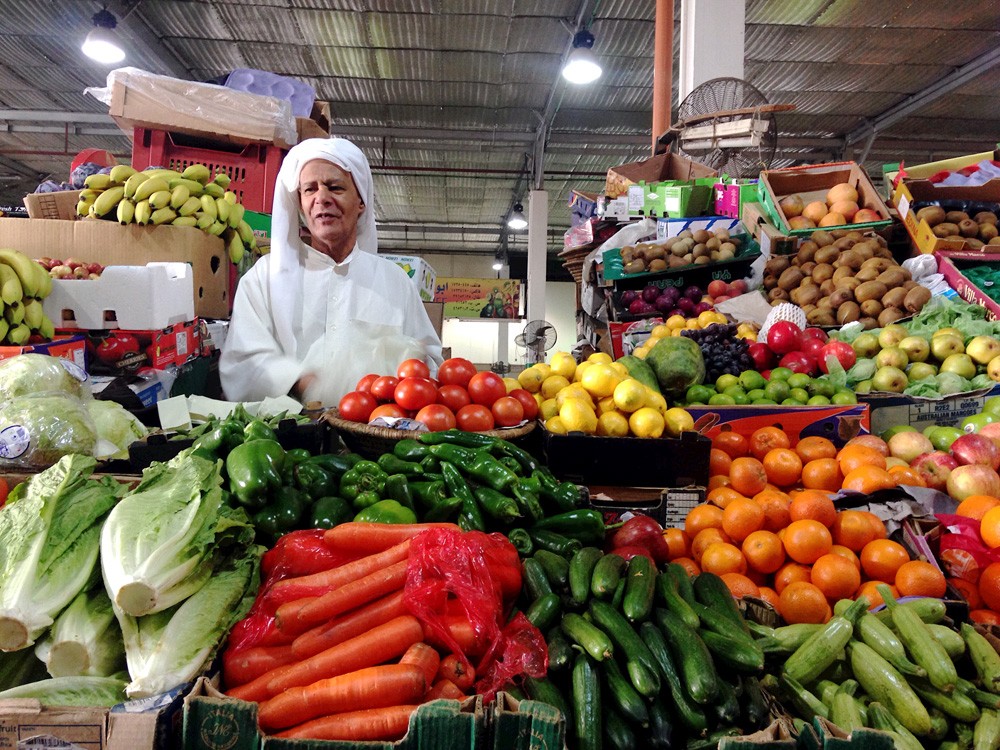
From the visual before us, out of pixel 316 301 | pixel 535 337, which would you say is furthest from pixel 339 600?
pixel 535 337

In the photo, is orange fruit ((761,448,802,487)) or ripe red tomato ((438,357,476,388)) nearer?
orange fruit ((761,448,802,487))

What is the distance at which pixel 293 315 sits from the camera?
358 cm

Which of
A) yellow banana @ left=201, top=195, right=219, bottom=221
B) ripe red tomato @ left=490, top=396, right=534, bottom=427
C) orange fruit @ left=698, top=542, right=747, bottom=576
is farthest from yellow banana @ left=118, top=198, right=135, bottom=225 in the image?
orange fruit @ left=698, top=542, right=747, bottom=576

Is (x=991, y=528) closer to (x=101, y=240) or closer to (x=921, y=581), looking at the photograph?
(x=921, y=581)

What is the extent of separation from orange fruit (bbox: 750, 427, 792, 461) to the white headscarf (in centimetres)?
248

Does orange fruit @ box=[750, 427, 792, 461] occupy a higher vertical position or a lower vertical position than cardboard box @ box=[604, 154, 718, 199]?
lower

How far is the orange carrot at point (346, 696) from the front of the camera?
117cm

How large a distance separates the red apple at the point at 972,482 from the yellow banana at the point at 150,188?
4317 millimetres

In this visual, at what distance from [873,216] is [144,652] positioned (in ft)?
18.5

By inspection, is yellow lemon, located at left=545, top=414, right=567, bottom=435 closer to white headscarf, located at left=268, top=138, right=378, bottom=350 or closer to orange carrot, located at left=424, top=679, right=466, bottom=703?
orange carrot, located at left=424, top=679, right=466, bottom=703

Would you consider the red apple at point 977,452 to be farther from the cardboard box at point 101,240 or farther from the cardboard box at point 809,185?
the cardboard box at point 101,240

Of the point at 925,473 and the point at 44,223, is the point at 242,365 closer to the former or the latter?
the point at 44,223

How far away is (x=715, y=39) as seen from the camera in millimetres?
6770

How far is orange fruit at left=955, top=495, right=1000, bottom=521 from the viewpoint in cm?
222
